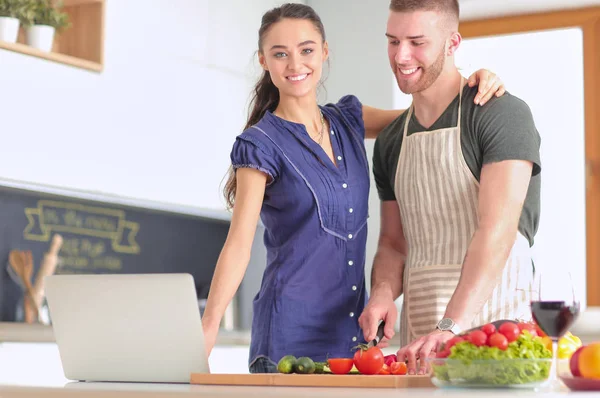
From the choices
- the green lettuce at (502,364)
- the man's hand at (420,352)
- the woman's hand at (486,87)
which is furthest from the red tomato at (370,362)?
the woman's hand at (486,87)

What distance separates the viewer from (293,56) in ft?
7.23

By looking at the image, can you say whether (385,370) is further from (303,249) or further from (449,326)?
Result: (303,249)

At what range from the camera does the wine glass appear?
4.28ft

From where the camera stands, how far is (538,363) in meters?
1.27

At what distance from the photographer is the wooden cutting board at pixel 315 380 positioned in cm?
141

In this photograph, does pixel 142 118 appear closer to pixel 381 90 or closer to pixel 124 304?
pixel 381 90

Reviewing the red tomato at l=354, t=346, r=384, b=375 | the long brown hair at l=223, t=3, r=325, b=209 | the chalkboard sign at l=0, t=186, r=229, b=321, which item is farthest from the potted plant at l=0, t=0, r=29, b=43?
the red tomato at l=354, t=346, r=384, b=375

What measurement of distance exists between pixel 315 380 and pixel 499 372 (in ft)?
1.03

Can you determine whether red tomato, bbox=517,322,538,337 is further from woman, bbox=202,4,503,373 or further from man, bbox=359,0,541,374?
woman, bbox=202,4,503,373

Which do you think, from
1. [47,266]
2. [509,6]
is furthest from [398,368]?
[509,6]

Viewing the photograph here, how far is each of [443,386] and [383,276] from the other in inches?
38.9

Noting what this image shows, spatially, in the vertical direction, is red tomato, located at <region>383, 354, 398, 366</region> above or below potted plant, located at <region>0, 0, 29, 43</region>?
below

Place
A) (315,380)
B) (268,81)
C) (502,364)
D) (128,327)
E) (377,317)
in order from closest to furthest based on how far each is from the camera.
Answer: (502,364) < (315,380) < (128,327) < (377,317) < (268,81)

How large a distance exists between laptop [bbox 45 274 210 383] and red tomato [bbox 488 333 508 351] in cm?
49
